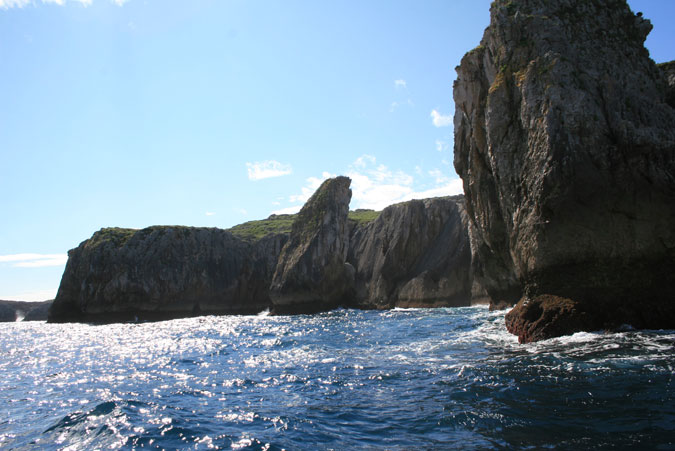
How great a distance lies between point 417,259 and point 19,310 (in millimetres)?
102898

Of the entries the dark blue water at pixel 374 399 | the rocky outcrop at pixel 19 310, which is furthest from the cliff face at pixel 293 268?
the dark blue water at pixel 374 399

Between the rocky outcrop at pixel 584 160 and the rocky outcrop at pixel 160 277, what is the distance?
58.3 meters

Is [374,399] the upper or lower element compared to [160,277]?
lower

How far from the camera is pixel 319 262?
62.8 metres

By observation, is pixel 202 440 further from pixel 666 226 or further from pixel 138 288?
pixel 138 288

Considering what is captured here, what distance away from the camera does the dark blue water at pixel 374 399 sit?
9055mm

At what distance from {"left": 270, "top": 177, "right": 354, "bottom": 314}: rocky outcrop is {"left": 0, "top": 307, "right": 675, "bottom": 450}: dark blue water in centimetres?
4026

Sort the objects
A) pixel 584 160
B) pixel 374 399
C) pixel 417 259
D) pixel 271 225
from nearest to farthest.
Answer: pixel 374 399, pixel 584 160, pixel 417 259, pixel 271 225

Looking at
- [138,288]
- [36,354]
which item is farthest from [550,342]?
[138,288]

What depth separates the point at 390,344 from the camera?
2280 centimetres

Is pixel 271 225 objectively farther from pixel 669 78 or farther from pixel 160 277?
pixel 669 78

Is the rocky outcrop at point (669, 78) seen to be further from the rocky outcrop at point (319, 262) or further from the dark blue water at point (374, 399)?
the rocky outcrop at point (319, 262)

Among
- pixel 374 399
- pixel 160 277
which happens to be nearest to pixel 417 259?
pixel 160 277

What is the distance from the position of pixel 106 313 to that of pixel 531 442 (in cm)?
7028
